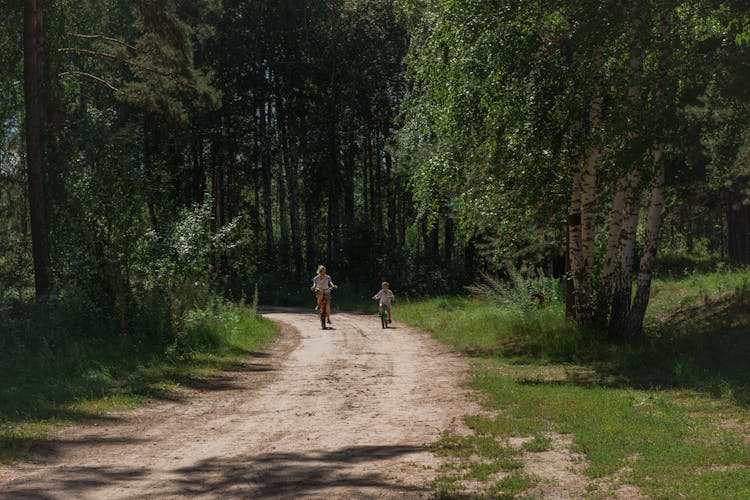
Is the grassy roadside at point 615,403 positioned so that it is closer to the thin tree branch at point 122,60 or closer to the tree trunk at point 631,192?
the tree trunk at point 631,192

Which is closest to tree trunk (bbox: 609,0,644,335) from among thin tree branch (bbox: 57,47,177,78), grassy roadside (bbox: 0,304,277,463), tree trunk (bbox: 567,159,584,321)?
tree trunk (bbox: 567,159,584,321)

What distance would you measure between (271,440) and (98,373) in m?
5.52

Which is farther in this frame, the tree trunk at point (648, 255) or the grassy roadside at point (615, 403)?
the tree trunk at point (648, 255)

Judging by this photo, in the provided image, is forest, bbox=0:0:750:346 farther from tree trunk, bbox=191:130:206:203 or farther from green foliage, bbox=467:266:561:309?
tree trunk, bbox=191:130:206:203

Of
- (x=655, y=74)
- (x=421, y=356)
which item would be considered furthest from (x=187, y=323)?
(x=655, y=74)

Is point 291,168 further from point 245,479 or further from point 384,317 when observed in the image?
point 245,479

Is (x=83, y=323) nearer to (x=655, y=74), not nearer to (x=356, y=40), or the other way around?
(x=655, y=74)

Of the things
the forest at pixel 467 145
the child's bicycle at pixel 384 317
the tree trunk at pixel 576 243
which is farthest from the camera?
the child's bicycle at pixel 384 317

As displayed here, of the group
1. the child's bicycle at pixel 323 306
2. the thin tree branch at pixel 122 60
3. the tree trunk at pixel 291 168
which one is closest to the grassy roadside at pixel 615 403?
the child's bicycle at pixel 323 306

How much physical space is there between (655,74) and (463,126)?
378cm

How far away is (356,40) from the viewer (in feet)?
150

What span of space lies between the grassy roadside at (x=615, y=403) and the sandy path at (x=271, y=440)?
61 centimetres

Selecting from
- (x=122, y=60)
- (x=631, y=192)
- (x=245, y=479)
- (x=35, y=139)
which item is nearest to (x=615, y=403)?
(x=245, y=479)

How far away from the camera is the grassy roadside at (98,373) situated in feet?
32.5
